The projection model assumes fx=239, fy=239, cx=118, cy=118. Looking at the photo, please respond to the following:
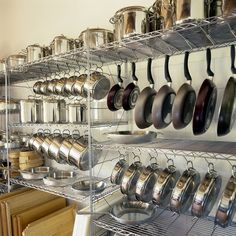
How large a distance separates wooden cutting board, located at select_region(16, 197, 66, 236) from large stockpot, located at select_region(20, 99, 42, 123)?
1.92 feet

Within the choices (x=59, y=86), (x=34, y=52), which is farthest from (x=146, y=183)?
(x=34, y=52)

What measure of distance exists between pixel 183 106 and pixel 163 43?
306mm

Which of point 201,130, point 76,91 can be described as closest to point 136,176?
point 201,130

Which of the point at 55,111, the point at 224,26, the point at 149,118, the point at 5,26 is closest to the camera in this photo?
the point at 224,26

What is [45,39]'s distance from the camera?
187 cm

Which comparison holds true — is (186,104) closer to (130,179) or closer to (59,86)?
(130,179)

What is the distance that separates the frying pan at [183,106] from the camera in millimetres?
987

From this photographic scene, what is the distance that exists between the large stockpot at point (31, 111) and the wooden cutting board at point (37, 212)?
0.59 meters

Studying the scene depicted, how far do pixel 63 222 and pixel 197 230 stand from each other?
2.78 feet

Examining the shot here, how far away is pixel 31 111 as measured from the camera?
170cm

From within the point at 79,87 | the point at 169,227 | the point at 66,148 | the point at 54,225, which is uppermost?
the point at 79,87

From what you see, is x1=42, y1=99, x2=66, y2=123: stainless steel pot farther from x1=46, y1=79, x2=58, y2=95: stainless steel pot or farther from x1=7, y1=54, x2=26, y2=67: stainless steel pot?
x1=7, y1=54, x2=26, y2=67: stainless steel pot

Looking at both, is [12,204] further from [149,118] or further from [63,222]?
[149,118]

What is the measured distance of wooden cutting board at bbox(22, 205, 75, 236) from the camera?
134cm
